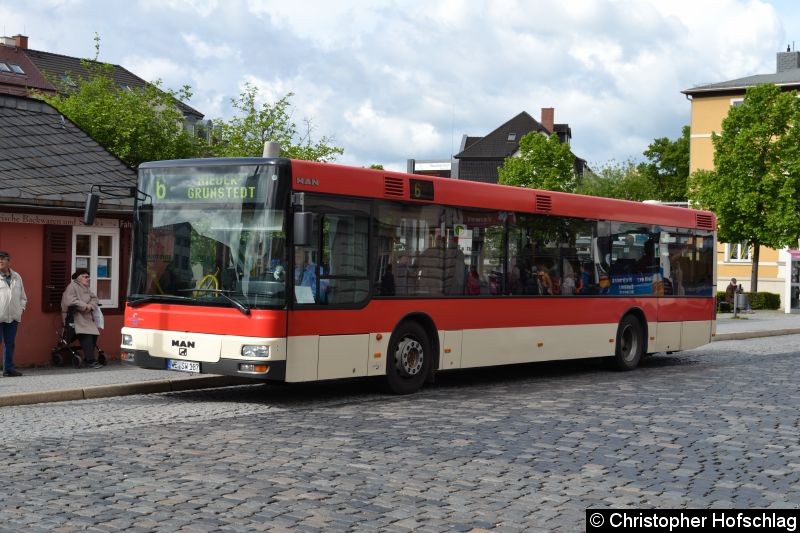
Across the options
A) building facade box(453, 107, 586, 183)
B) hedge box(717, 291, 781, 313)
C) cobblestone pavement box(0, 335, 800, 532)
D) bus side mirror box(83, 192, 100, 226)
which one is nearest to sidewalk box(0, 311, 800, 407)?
cobblestone pavement box(0, 335, 800, 532)

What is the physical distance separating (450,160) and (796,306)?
2564 inches

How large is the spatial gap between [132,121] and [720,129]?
47.1 m

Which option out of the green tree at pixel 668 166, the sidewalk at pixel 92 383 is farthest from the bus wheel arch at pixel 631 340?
the green tree at pixel 668 166

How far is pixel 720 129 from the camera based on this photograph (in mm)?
70438

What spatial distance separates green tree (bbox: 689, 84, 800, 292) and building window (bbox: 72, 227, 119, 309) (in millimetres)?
42251

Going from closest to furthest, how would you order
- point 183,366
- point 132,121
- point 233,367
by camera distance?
point 233,367
point 183,366
point 132,121

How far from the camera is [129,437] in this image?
10305 millimetres

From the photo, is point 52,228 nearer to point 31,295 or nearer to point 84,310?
point 31,295

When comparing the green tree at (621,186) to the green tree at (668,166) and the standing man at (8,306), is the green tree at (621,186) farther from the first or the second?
the standing man at (8,306)

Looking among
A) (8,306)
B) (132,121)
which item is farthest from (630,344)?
(132,121)

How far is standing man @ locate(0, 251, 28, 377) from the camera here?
15.4 m

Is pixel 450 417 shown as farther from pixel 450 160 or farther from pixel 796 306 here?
pixel 450 160

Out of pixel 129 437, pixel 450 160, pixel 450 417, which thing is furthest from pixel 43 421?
pixel 450 160

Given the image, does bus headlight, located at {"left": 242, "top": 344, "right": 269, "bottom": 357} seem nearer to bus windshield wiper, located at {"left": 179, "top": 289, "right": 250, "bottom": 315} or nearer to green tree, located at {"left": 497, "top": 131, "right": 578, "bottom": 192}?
bus windshield wiper, located at {"left": 179, "top": 289, "right": 250, "bottom": 315}
